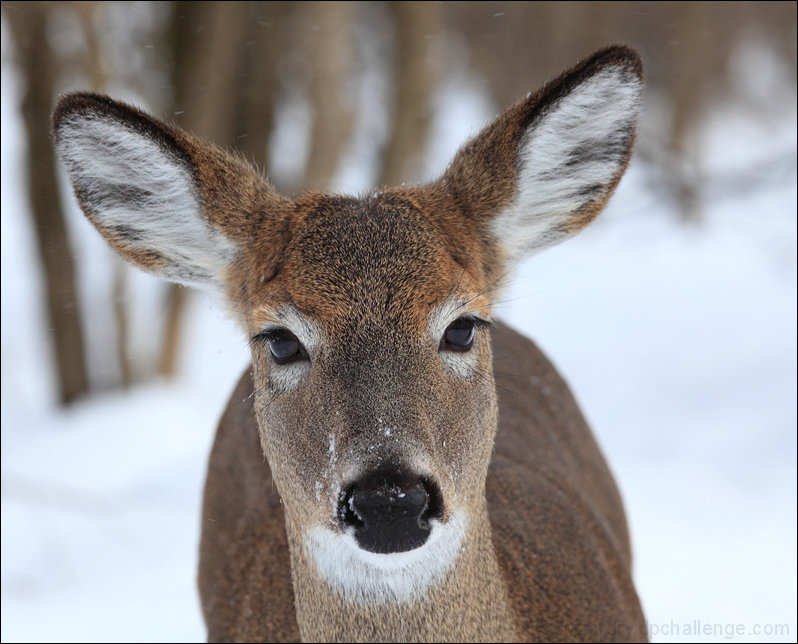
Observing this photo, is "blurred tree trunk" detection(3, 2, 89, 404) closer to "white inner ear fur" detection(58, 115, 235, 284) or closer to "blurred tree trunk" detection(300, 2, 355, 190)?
"blurred tree trunk" detection(300, 2, 355, 190)

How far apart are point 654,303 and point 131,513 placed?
679cm

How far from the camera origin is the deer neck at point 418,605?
10.6 feet

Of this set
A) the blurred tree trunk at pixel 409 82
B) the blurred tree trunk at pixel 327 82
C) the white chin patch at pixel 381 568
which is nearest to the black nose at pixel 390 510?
the white chin patch at pixel 381 568

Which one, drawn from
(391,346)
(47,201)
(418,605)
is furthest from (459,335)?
(47,201)

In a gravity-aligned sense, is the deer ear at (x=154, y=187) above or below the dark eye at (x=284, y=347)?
above

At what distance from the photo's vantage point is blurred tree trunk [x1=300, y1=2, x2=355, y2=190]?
9141mm

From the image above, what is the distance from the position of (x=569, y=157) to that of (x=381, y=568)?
1.63 meters

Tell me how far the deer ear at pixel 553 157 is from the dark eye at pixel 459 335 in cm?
54

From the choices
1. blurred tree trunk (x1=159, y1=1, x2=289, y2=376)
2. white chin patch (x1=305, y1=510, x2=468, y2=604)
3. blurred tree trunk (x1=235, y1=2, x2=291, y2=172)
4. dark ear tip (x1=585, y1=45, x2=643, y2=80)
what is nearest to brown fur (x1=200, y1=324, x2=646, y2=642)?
white chin patch (x1=305, y1=510, x2=468, y2=604)

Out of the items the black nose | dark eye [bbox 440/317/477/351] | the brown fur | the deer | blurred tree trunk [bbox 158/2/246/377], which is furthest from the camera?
blurred tree trunk [bbox 158/2/246/377]

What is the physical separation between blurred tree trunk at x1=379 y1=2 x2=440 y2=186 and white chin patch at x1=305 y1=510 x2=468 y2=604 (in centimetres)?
662

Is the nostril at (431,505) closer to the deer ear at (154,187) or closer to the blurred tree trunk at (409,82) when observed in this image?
the deer ear at (154,187)

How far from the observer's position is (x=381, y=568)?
3059 mm

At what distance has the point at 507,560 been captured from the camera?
13.0ft
